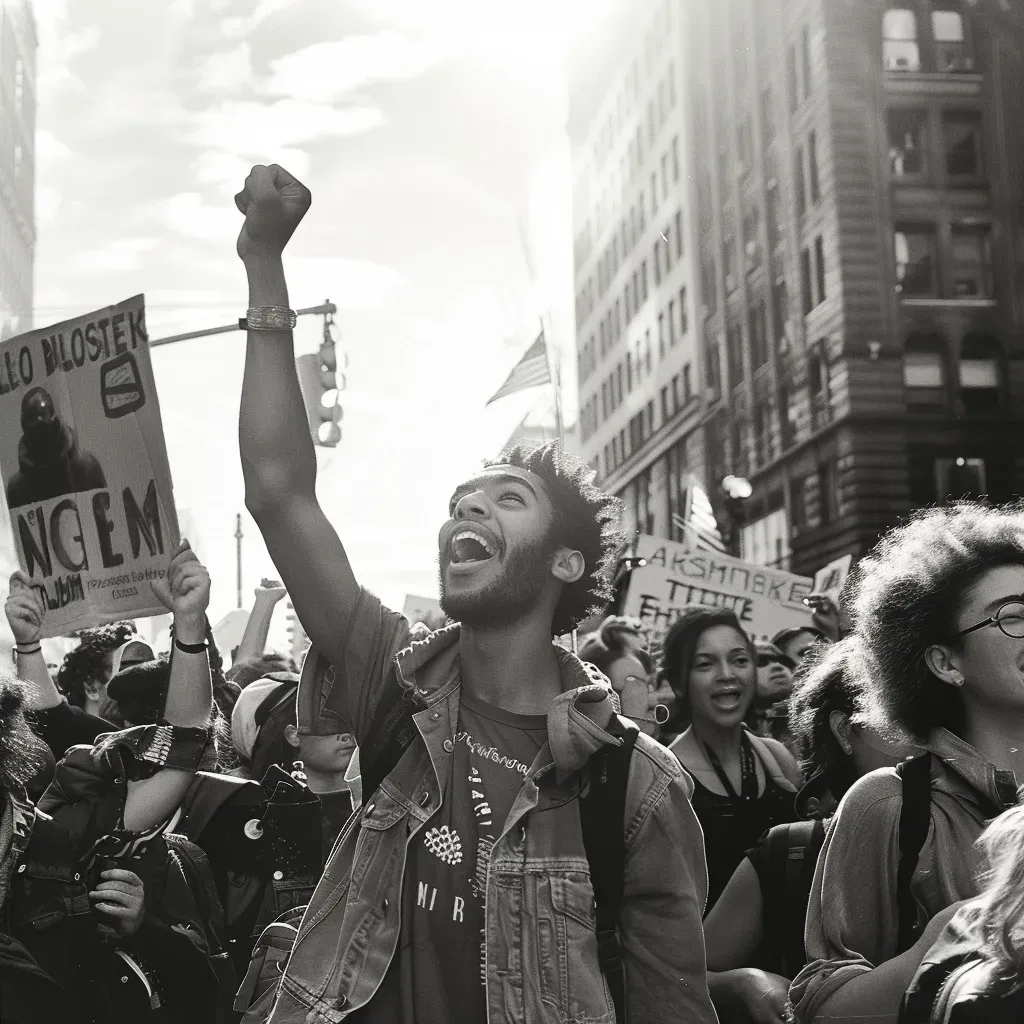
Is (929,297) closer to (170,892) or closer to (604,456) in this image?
(604,456)

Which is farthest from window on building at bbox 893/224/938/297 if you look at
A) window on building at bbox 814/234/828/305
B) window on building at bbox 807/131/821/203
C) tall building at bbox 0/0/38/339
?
tall building at bbox 0/0/38/339

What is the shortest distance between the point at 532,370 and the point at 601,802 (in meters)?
14.4

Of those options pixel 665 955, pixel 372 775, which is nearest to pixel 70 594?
pixel 372 775

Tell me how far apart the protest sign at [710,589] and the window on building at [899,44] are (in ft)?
83.7

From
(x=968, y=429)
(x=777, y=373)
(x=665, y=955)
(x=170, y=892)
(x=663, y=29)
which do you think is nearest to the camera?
(x=665, y=955)

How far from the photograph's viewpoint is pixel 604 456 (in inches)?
2446

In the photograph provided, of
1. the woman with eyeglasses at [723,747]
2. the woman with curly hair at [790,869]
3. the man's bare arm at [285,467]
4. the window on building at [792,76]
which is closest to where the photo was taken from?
the man's bare arm at [285,467]

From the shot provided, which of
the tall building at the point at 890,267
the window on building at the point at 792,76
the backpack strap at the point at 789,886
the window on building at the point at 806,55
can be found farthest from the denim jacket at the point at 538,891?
the window on building at the point at 792,76

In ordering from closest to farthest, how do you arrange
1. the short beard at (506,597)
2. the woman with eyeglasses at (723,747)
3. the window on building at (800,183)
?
the short beard at (506,597), the woman with eyeglasses at (723,747), the window on building at (800,183)

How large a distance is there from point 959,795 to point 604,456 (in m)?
59.0

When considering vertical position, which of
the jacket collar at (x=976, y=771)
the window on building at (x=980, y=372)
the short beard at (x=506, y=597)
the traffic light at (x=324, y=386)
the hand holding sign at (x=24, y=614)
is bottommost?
the jacket collar at (x=976, y=771)

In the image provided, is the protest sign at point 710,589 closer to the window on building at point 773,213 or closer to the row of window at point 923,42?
the row of window at point 923,42

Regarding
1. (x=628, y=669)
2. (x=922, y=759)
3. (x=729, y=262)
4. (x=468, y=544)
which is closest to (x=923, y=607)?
(x=922, y=759)

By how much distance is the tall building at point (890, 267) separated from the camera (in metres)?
34.5
